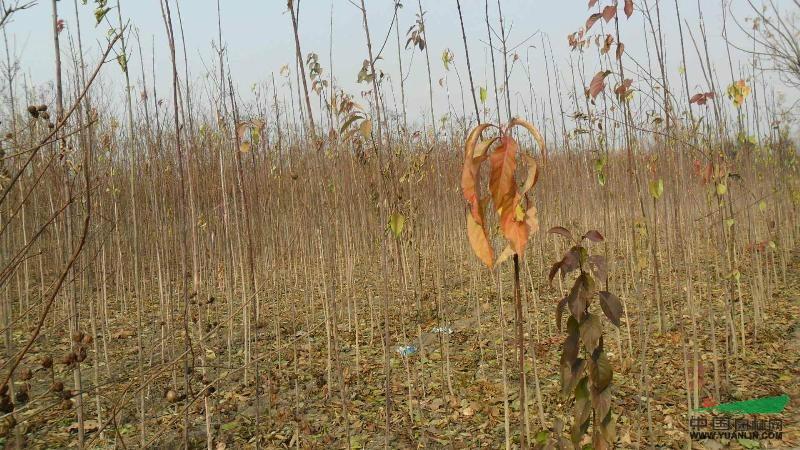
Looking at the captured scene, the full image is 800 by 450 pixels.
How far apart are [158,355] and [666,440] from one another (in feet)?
9.33

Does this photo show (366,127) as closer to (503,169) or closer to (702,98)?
(503,169)

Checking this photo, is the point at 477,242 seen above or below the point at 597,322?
above

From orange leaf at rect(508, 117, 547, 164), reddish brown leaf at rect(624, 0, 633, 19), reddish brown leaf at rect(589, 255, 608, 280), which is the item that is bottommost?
reddish brown leaf at rect(589, 255, 608, 280)

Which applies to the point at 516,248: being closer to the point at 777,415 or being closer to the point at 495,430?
the point at 495,430

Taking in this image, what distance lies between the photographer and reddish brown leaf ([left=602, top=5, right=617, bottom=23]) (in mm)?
1618

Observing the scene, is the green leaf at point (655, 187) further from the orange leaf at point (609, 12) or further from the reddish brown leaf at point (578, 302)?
the reddish brown leaf at point (578, 302)

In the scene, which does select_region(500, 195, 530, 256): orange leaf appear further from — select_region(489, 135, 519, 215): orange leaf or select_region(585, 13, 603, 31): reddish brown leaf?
select_region(585, 13, 603, 31): reddish brown leaf

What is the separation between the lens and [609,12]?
64.1 inches

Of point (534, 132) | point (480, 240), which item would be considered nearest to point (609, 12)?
point (534, 132)

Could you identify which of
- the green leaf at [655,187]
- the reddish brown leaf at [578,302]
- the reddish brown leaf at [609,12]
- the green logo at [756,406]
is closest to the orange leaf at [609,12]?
the reddish brown leaf at [609,12]

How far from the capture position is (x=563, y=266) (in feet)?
3.67

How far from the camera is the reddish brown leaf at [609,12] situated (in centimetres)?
162

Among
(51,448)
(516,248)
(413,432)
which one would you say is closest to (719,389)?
(413,432)

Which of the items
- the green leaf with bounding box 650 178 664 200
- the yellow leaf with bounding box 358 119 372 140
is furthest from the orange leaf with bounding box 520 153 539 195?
the green leaf with bounding box 650 178 664 200
